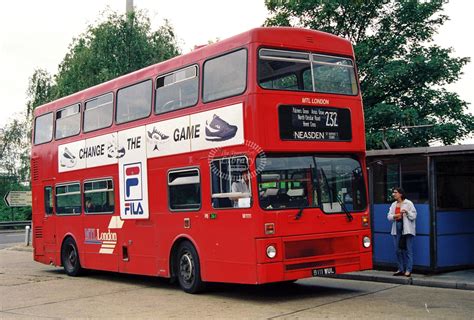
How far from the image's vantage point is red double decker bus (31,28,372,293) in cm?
1061

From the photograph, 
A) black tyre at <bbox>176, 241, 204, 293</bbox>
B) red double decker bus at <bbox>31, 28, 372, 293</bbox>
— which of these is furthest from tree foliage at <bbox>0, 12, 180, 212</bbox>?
black tyre at <bbox>176, 241, 204, 293</bbox>

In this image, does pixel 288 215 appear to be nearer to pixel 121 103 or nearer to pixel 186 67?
pixel 186 67

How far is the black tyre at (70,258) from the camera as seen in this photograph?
A: 16422 mm

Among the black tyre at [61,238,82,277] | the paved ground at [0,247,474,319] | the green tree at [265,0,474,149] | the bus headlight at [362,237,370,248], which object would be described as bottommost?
the paved ground at [0,247,474,319]

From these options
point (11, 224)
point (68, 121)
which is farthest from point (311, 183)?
point (11, 224)

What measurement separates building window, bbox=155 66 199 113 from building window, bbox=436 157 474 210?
5089 millimetres

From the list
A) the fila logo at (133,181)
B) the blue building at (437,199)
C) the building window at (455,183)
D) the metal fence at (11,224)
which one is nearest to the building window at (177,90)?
the fila logo at (133,181)

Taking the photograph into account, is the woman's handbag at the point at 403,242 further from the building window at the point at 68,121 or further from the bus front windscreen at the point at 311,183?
the building window at the point at 68,121

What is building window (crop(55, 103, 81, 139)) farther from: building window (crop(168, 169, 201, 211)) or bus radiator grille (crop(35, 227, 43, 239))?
building window (crop(168, 169, 201, 211))

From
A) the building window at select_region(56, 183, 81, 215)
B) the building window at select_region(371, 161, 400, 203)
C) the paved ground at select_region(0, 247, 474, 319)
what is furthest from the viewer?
the building window at select_region(56, 183, 81, 215)

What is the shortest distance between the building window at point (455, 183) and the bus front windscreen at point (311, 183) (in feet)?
7.81

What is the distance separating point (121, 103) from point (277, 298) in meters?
5.76

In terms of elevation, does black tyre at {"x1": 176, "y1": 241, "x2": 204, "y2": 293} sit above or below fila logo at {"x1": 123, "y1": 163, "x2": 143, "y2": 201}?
below

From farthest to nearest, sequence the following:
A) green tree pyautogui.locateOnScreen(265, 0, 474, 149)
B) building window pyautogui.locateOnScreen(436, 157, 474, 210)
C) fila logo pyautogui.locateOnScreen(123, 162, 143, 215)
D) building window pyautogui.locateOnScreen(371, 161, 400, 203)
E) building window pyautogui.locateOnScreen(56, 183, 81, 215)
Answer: green tree pyautogui.locateOnScreen(265, 0, 474, 149), building window pyautogui.locateOnScreen(56, 183, 81, 215), building window pyautogui.locateOnScreen(371, 161, 400, 203), fila logo pyautogui.locateOnScreen(123, 162, 143, 215), building window pyautogui.locateOnScreen(436, 157, 474, 210)
